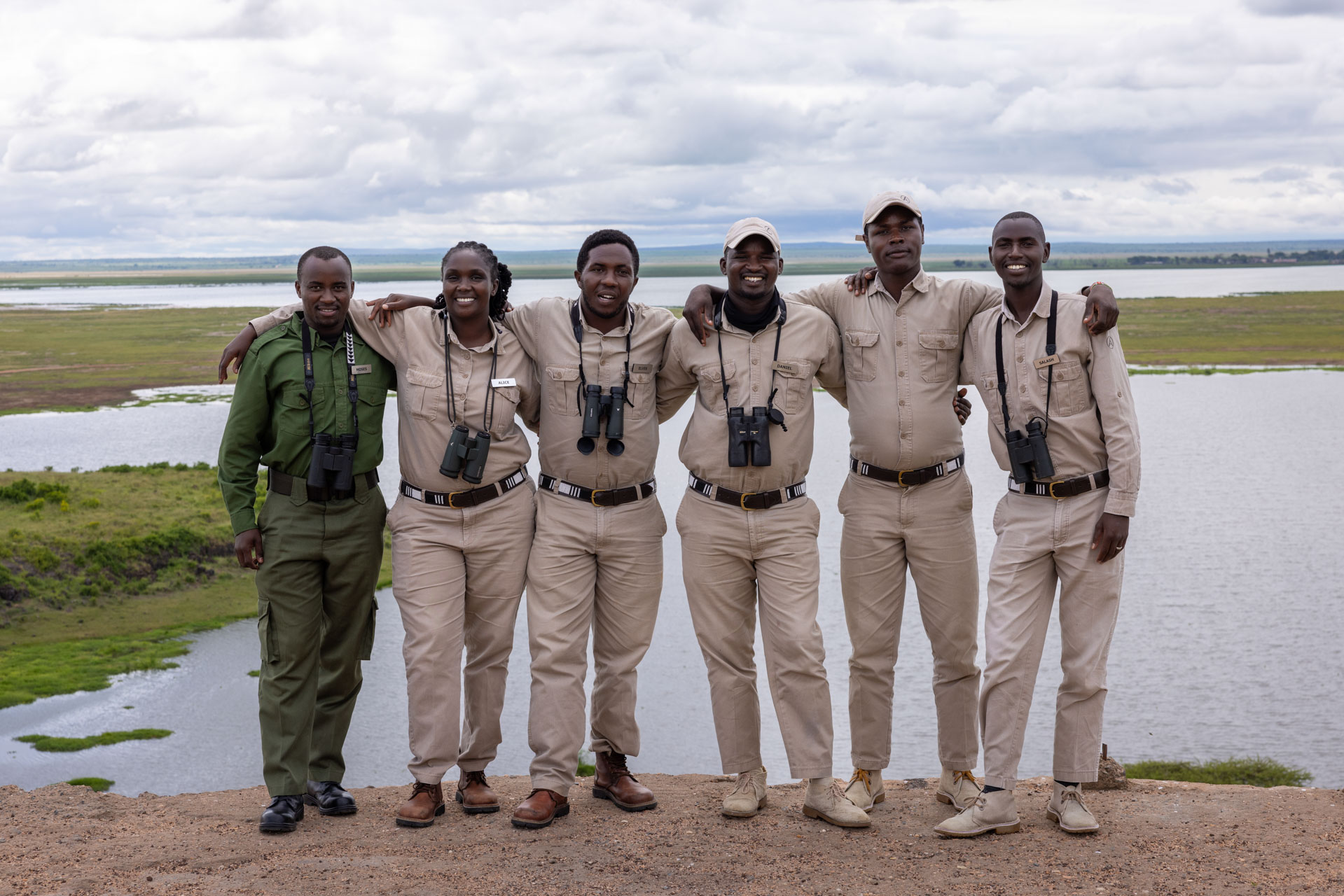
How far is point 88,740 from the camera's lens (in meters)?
12.5

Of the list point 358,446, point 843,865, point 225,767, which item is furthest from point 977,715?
point 225,767

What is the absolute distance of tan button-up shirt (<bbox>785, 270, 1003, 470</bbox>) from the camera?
20.7ft

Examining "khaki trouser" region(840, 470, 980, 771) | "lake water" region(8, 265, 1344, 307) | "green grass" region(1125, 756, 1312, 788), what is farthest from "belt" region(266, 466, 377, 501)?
"lake water" region(8, 265, 1344, 307)

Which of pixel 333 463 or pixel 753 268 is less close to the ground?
pixel 753 268

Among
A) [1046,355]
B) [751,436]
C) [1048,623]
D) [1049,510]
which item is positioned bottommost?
[1048,623]

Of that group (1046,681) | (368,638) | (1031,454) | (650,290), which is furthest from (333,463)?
(650,290)

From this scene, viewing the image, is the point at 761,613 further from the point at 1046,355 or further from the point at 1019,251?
the point at 1019,251

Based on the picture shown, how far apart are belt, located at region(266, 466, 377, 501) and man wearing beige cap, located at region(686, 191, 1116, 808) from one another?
204 centimetres

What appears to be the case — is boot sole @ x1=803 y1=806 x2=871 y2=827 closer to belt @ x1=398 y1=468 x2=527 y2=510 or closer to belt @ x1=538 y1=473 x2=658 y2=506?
belt @ x1=538 y1=473 x2=658 y2=506

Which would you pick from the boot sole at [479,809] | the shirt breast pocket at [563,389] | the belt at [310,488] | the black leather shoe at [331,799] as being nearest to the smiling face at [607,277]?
the shirt breast pocket at [563,389]

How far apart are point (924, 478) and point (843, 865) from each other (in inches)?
80.3

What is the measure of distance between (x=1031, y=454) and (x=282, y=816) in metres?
4.39

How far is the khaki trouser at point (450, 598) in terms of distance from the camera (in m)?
6.30

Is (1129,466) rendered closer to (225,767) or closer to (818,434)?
(225,767)
